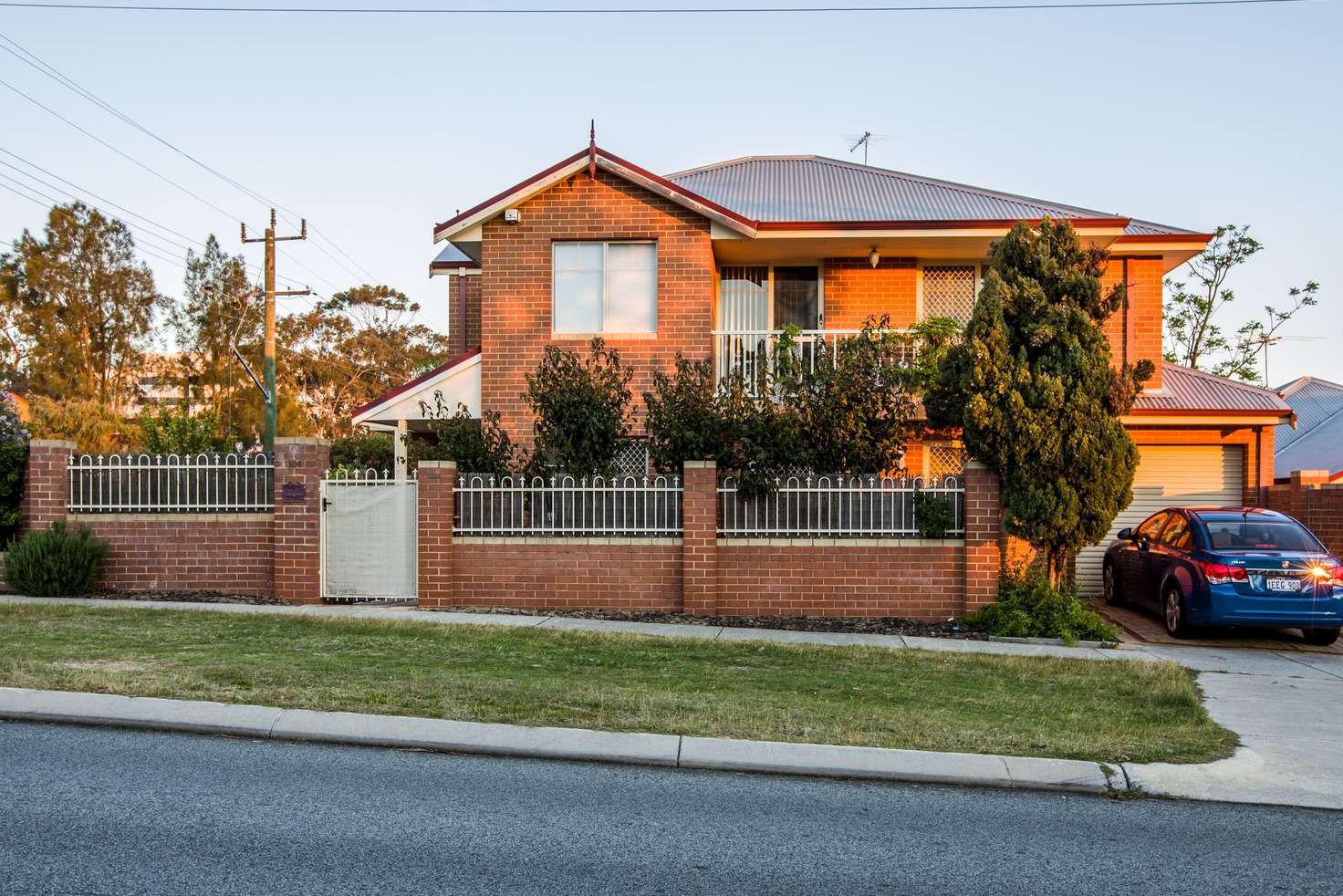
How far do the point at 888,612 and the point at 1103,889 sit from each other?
8670 mm

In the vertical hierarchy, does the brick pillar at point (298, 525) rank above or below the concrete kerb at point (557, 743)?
above

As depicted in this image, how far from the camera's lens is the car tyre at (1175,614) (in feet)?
42.0

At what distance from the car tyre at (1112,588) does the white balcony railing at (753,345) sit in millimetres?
4132

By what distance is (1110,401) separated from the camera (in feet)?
41.9

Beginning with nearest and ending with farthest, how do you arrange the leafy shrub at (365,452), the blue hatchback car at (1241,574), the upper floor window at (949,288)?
the blue hatchback car at (1241,574) < the upper floor window at (949,288) < the leafy shrub at (365,452)

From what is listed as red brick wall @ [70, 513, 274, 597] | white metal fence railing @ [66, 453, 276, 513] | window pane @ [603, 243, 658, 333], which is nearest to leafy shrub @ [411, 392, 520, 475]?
white metal fence railing @ [66, 453, 276, 513]

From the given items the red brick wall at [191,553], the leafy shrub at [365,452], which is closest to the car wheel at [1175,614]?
the red brick wall at [191,553]

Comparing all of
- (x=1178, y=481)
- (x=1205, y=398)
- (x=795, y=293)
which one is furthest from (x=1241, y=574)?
(x=795, y=293)

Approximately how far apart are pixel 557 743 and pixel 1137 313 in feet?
47.0

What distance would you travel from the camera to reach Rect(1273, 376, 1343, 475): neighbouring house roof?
2309 cm

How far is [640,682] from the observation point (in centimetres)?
912

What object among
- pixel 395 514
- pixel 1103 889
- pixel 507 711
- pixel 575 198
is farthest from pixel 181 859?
pixel 575 198

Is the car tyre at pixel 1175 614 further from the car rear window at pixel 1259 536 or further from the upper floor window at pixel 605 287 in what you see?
the upper floor window at pixel 605 287

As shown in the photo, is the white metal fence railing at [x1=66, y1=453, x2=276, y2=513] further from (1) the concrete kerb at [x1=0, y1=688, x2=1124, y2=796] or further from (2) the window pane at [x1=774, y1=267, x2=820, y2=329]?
(2) the window pane at [x1=774, y1=267, x2=820, y2=329]
